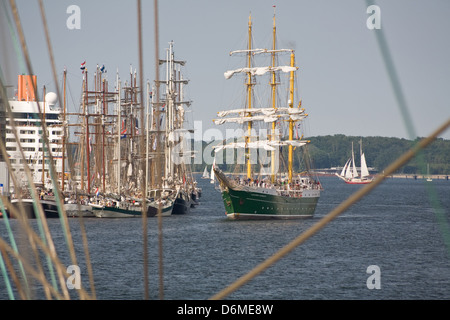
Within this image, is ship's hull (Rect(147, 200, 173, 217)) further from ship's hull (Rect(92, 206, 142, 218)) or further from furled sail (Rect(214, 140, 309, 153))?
furled sail (Rect(214, 140, 309, 153))

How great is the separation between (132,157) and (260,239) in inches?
1481

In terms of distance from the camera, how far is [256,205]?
68.1 meters

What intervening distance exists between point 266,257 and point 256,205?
26109 millimetres

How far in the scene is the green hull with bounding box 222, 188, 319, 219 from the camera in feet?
221

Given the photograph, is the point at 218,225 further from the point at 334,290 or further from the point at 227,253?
the point at 334,290

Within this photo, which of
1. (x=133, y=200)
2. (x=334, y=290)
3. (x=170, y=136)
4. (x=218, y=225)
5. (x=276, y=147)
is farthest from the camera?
(x=170, y=136)

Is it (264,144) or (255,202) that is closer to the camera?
(255,202)

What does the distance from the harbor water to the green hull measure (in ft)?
3.75

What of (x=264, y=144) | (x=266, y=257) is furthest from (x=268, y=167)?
(x=266, y=257)

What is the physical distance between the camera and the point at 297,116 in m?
76.8

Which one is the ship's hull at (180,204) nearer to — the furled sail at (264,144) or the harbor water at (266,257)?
the furled sail at (264,144)

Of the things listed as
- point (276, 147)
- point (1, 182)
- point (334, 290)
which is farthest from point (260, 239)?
point (1, 182)

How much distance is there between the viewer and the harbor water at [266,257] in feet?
98.6

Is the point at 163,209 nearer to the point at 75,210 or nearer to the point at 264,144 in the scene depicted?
the point at 75,210
